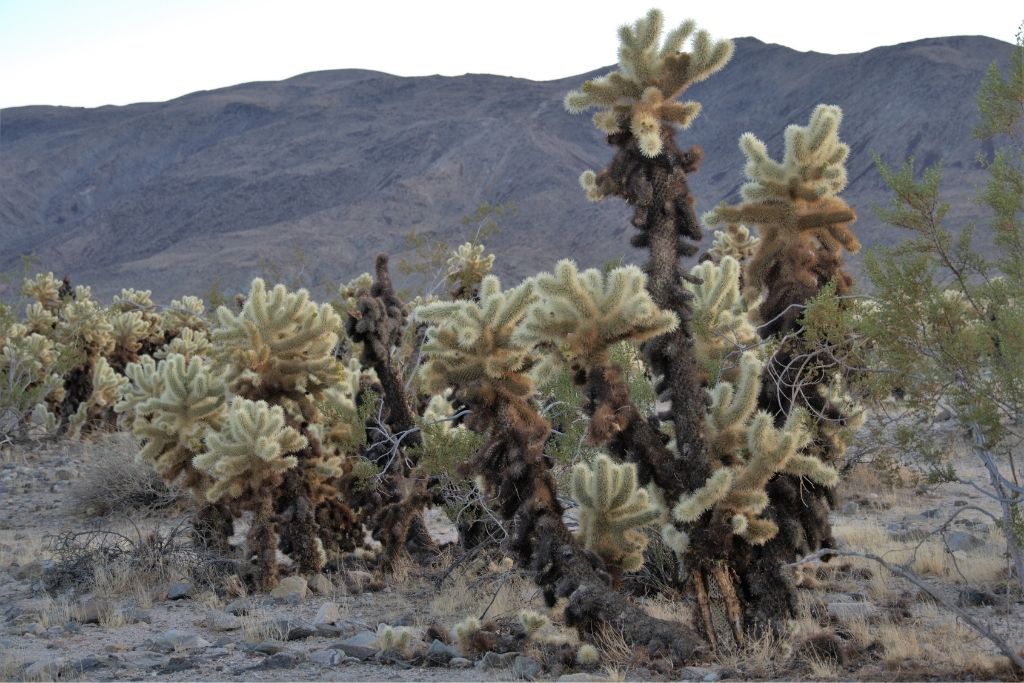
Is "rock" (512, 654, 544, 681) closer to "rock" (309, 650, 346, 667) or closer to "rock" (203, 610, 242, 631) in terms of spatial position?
"rock" (309, 650, 346, 667)

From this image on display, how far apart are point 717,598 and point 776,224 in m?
2.78

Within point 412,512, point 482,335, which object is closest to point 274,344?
point 412,512

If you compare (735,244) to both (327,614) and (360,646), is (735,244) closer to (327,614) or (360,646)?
(327,614)

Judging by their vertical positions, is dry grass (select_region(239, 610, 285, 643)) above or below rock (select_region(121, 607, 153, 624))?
above

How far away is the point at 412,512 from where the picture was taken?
10.2 meters

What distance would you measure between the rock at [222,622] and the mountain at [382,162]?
42.4 metres

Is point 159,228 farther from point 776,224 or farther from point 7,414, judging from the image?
point 776,224

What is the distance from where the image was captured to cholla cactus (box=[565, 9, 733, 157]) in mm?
7090

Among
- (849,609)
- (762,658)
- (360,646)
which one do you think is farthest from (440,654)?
(849,609)

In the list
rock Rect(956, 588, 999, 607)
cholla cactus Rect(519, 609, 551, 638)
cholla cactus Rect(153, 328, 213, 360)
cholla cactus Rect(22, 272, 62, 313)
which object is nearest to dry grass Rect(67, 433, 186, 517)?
cholla cactus Rect(153, 328, 213, 360)

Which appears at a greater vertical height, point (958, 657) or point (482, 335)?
point (482, 335)

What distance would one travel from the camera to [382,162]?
82.4 meters

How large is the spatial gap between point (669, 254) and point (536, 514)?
6.28 feet

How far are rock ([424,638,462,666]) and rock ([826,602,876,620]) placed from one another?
267 cm
